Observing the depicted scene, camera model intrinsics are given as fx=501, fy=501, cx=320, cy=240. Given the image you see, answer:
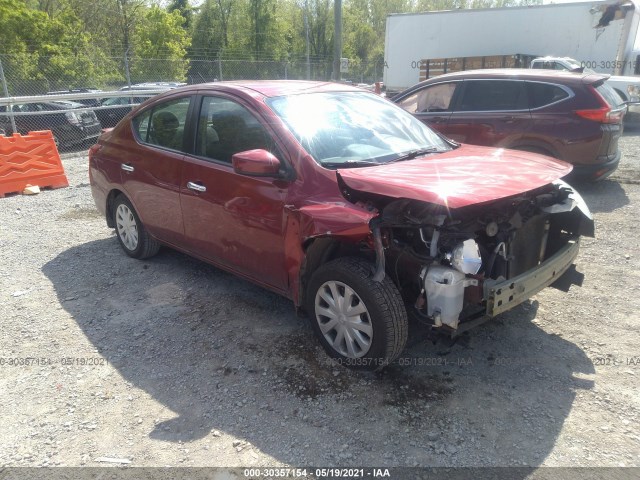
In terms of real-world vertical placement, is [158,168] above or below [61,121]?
above

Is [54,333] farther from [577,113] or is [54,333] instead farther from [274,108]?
[577,113]

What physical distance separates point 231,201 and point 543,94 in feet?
16.5

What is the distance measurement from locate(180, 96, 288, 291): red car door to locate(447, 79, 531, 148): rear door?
14.3ft

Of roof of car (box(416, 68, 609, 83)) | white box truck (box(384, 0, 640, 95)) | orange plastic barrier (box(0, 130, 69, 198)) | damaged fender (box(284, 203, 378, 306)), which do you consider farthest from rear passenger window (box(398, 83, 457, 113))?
white box truck (box(384, 0, 640, 95))

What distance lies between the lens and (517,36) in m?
Answer: 17.2

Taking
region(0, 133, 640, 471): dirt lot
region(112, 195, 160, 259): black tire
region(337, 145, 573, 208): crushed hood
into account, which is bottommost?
region(0, 133, 640, 471): dirt lot

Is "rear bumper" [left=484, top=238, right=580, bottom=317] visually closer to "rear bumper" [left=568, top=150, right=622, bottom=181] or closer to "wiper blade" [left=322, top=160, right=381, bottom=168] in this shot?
"wiper blade" [left=322, top=160, right=381, bottom=168]

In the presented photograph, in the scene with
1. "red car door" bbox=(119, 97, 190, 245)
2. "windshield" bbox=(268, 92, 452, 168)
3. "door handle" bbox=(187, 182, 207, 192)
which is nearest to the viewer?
"windshield" bbox=(268, 92, 452, 168)

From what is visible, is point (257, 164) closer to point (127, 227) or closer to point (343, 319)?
point (343, 319)

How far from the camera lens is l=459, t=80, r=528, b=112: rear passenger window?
6.93 metres

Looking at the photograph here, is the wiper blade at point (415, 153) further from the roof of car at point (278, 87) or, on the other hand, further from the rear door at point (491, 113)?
the rear door at point (491, 113)

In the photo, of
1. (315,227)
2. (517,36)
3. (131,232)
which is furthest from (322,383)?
(517,36)

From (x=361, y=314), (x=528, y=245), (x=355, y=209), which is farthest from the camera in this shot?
(x=528, y=245)

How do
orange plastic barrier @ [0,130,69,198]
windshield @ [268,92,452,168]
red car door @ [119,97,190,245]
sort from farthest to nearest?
orange plastic barrier @ [0,130,69,198] < red car door @ [119,97,190,245] < windshield @ [268,92,452,168]
